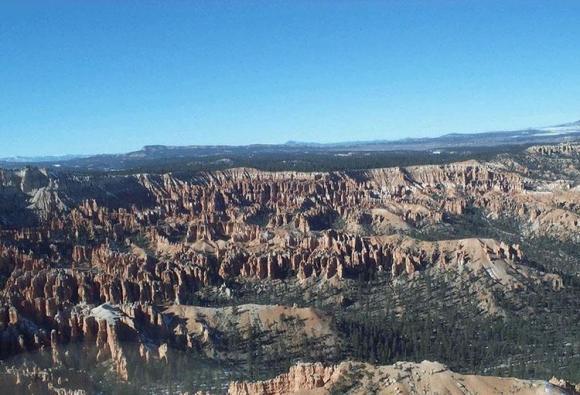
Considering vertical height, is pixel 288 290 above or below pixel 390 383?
below

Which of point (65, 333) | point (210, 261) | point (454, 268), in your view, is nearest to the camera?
point (65, 333)

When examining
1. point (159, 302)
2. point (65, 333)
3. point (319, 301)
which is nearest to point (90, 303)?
point (159, 302)

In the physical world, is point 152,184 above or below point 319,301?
above

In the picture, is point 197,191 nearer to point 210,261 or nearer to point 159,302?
point 210,261

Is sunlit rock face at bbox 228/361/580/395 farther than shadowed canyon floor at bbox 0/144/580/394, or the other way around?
shadowed canyon floor at bbox 0/144/580/394

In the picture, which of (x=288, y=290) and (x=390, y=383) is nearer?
(x=390, y=383)

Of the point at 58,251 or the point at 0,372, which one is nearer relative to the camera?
the point at 0,372

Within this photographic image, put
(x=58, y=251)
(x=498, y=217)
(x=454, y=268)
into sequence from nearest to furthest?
(x=454, y=268) < (x=58, y=251) < (x=498, y=217)

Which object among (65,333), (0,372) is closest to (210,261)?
(65,333)

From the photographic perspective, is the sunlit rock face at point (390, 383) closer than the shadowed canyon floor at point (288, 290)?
Yes
